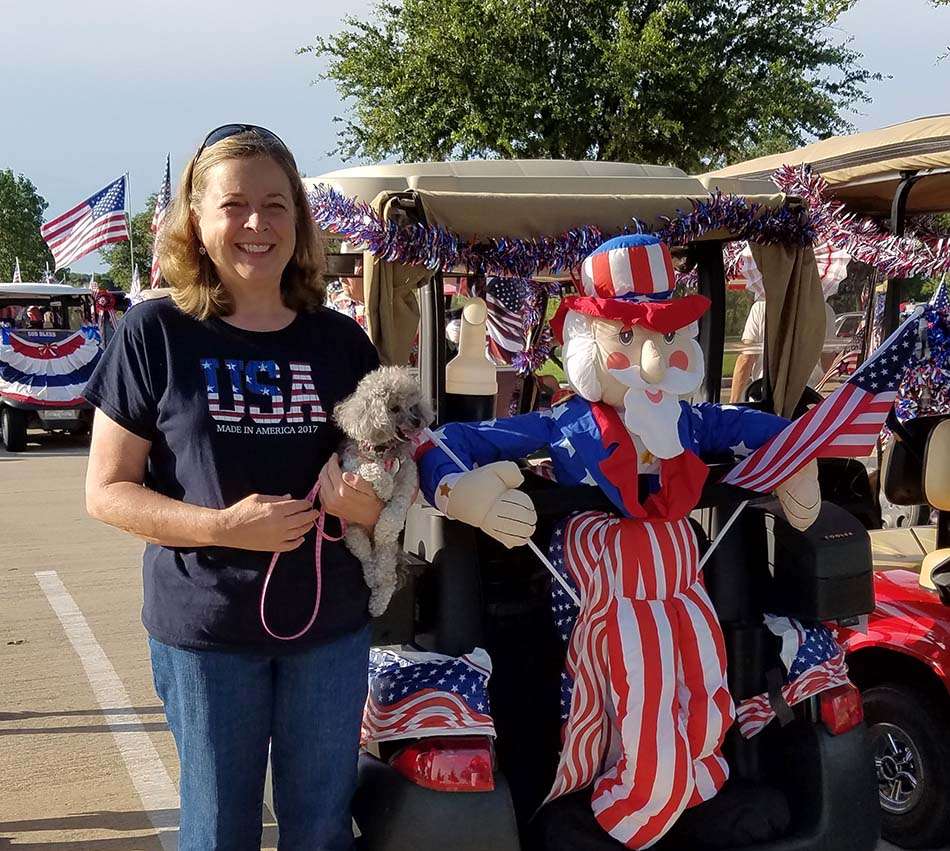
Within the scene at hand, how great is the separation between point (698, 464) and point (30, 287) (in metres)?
13.8

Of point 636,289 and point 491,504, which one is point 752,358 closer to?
point 636,289

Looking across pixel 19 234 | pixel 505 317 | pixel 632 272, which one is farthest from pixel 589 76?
pixel 19 234

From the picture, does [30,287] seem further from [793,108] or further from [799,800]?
[799,800]

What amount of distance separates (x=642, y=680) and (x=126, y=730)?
266 cm

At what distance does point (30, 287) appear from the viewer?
47.0 feet

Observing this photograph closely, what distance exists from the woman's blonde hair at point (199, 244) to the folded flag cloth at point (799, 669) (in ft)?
4.67

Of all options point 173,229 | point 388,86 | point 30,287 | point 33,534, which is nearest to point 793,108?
point 388,86

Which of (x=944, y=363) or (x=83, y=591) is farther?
(x=83, y=591)

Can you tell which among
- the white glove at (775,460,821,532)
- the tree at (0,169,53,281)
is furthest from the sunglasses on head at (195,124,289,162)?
the tree at (0,169,53,281)

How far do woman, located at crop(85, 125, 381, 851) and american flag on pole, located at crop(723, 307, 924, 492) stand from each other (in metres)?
1.06

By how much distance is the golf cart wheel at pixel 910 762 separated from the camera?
308 cm

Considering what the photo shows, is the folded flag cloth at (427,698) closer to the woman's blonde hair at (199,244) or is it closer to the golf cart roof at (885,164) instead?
the woman's blonde hair at (199,244)

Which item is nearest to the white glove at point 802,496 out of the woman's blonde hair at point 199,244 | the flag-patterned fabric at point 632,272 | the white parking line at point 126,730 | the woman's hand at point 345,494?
the flag-patterned fabric at point 632,272

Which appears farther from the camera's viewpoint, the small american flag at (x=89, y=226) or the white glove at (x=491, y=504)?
the small american flag at (x=89, y=226)
